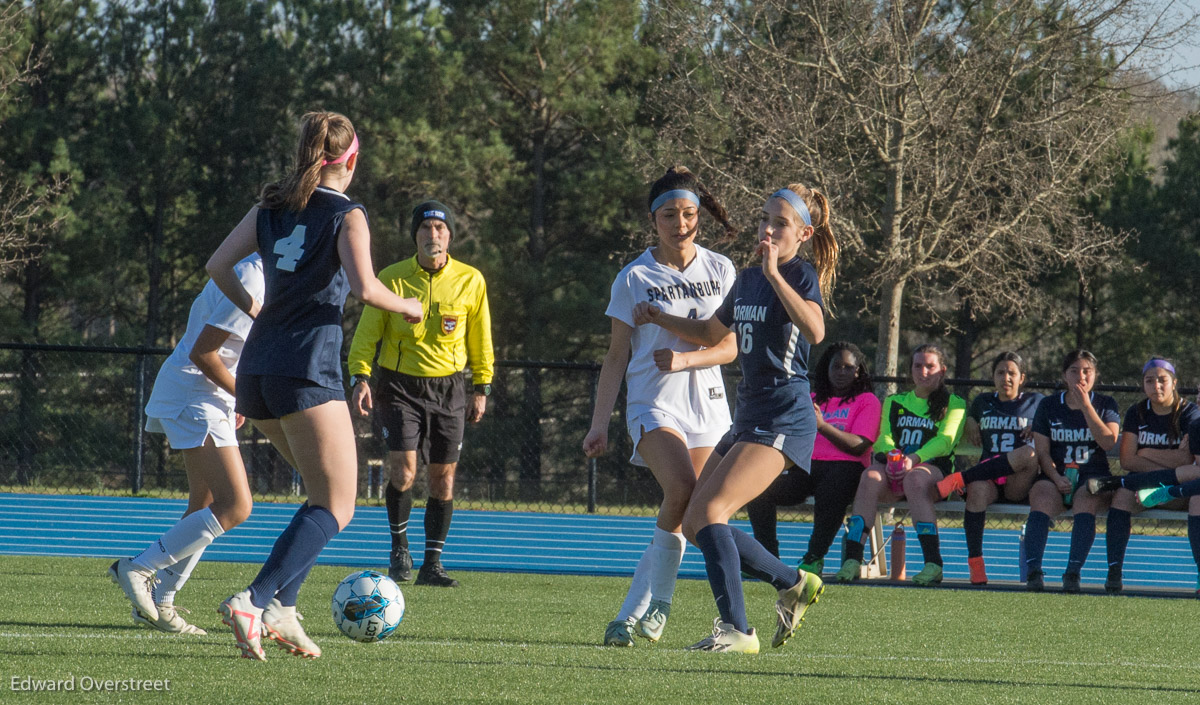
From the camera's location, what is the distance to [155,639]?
15.9 ft

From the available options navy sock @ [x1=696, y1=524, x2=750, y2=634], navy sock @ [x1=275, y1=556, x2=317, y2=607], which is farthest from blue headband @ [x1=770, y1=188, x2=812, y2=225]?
navy sock @ [x1=275, y1=556, x2=317, y2=607]

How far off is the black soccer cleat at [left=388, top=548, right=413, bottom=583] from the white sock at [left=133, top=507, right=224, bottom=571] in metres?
2.91

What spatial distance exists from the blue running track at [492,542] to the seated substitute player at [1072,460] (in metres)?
1.76

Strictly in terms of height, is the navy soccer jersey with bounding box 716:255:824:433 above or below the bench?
above

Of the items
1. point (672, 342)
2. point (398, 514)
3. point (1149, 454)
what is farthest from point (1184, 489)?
point (398, 514)

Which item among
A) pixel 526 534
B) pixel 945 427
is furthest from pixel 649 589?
pixel 526 534

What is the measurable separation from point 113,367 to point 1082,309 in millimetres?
18233

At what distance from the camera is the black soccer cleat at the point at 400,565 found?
315 inches

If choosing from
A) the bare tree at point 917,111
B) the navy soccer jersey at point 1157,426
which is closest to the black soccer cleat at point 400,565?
the navy soccer jersey at point 1157,426

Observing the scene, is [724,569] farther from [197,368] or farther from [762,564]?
[197,368]

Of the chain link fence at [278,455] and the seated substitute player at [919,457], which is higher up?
the seated substitute player at [919,457]

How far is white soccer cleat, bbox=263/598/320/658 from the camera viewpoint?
4.09 metres

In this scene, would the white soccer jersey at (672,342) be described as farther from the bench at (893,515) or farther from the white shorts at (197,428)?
the bench at (893,515)

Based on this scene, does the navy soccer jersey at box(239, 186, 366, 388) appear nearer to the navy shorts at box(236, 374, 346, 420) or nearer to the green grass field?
the navy shorts at box(236, 374, 346, 420)
